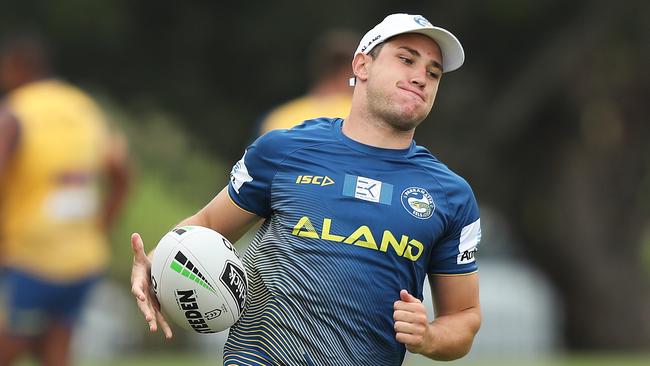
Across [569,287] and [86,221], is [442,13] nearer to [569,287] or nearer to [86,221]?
[569,287]

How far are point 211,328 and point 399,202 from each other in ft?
2.67

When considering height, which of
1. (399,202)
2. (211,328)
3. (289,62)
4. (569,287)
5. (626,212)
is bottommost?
(569,287)

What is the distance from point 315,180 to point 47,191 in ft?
14.0

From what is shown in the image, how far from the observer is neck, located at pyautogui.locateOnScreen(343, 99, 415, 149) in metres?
5.13

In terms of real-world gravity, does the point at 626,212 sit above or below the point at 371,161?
below

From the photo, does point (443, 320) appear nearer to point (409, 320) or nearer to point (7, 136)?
point (409, 320)

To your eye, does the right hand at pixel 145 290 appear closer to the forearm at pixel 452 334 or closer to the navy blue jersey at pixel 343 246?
the navy blue jersey at pixel 343 246

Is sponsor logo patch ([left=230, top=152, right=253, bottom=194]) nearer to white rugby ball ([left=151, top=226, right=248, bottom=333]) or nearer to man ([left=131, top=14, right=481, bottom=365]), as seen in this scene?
man ([left=131, top=14, right=481, bottom=365])

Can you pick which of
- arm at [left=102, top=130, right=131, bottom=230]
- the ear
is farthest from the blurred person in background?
the ear

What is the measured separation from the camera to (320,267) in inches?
196

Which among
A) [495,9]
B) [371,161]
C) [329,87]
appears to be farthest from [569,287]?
[371,161]

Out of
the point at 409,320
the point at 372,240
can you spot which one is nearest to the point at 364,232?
the point at 372,240

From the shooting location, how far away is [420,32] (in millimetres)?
5109

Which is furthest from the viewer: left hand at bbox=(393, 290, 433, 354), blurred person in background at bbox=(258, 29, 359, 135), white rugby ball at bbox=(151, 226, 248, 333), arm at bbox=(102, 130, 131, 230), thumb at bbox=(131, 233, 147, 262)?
arm at bbox=(102, 130, 131, 230)
